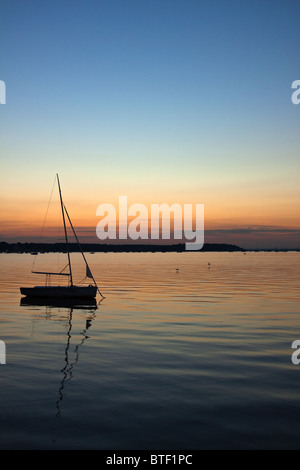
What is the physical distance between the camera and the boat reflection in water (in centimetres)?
2331

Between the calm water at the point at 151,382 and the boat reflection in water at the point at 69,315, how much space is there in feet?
0.48

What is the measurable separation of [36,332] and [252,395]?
23400mm

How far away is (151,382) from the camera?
22.1 m

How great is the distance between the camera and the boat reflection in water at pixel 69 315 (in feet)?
76.5

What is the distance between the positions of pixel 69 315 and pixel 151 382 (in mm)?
29965

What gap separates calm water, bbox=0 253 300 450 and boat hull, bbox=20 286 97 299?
14.4m
